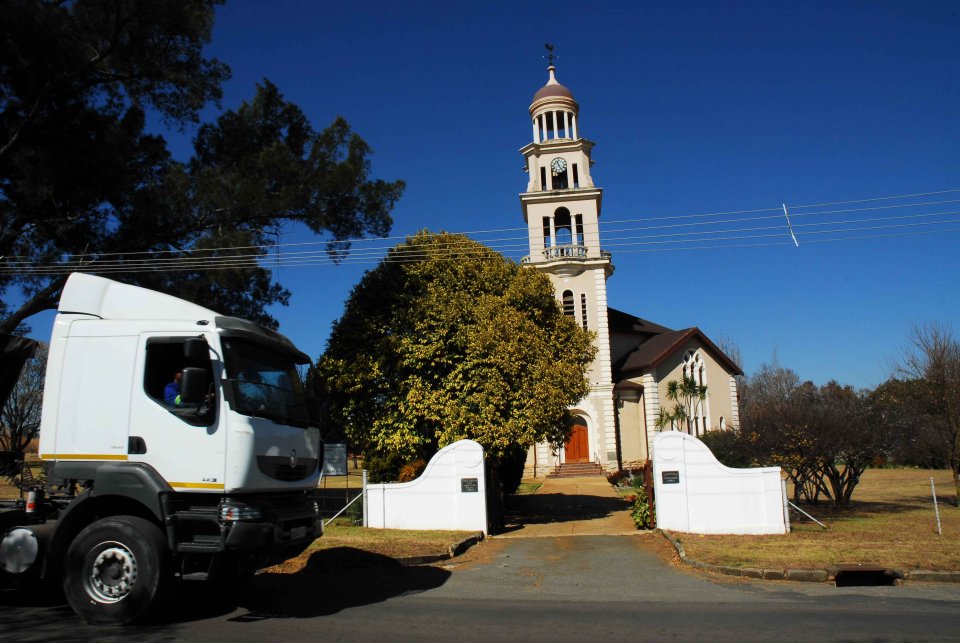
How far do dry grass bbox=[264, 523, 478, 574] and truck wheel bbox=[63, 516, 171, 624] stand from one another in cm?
371

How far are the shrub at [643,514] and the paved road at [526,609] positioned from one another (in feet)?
11.2

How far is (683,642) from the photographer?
6336 millimetres

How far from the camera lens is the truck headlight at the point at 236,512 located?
6.76 meters

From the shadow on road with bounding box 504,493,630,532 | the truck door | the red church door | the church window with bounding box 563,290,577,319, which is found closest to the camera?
the truck door

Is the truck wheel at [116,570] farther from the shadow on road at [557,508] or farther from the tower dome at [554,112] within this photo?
the tower dome at [554,112]

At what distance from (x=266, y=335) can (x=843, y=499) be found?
15.8 m

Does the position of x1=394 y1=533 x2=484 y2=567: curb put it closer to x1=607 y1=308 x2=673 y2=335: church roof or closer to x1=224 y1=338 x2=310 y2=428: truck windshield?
x1=224 y1=338 x2=310 y2=428: truck windshield

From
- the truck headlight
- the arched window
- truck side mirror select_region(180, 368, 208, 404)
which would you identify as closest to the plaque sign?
the truck headlight

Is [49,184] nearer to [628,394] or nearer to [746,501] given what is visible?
[746,501]

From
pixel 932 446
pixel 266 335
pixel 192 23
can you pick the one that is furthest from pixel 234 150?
pixel 932 446

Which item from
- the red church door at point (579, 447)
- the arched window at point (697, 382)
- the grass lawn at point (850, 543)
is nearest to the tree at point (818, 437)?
the grass lawn at point (850, 543)

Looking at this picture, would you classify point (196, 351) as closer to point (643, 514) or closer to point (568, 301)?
point (643, 514)

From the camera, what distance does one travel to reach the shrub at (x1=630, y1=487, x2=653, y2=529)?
1427 centimetres

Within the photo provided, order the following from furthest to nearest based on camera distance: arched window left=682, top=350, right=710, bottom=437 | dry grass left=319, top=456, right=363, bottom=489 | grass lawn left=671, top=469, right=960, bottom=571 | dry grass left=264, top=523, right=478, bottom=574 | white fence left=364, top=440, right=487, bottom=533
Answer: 1. arched window left=682, top=350, right=710, bottom=437
2. dry grass left=319, top=456, right=363, bottom=489
3. white fence left=364, top=440, right=487, bottom=533
4. dry grass left=264, top=523, right=478, bottom=574
5. grass lawn left=671, top=469, right=960, bottom=571
